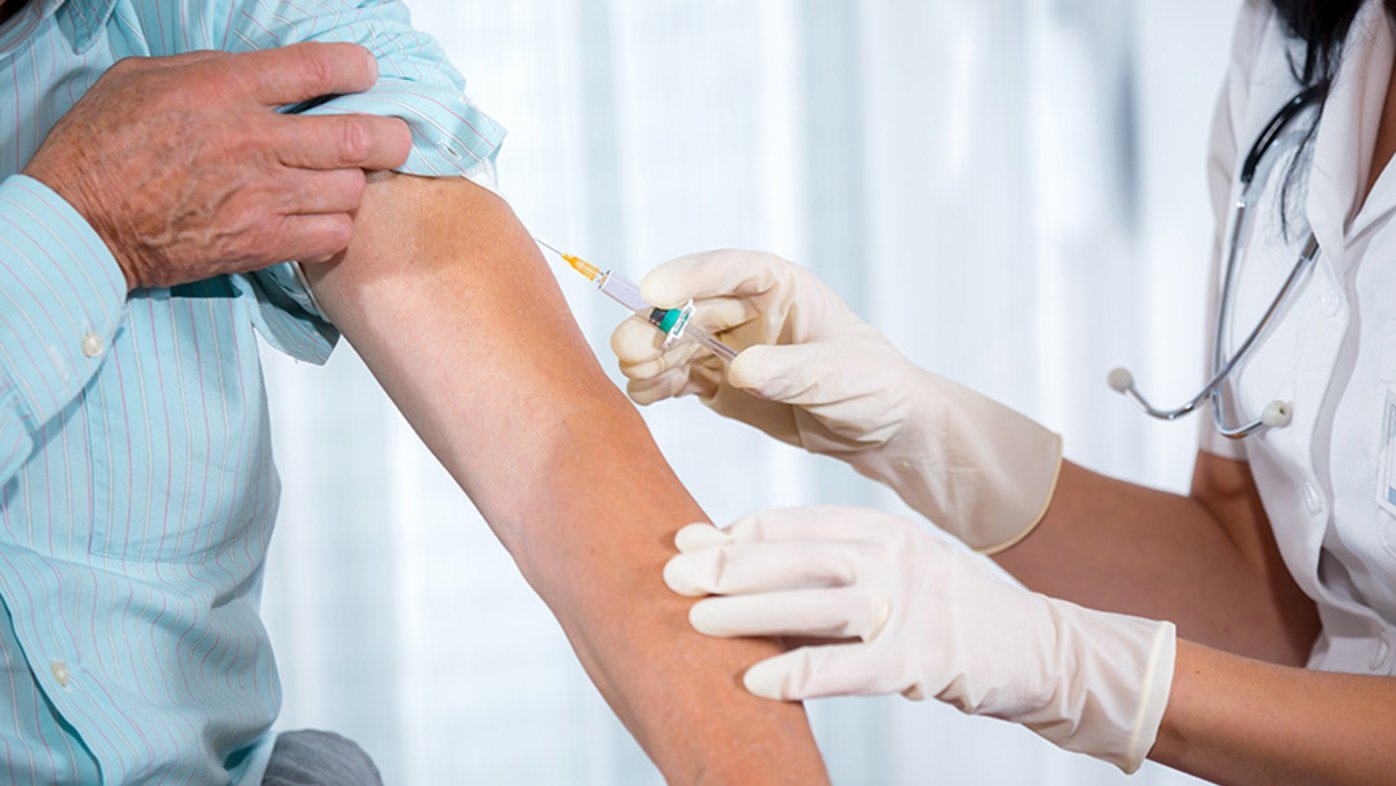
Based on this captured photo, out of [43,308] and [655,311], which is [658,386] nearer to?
[655,311]

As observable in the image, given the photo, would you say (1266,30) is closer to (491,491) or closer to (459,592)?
(491,491)

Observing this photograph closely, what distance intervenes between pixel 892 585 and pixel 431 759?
1716mm

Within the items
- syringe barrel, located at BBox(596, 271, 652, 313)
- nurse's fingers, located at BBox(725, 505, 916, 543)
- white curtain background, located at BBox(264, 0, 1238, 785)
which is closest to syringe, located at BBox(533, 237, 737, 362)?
syringe barrel, located at BBox(596, 271, 652, 313)

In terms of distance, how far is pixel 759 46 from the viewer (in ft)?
7.73

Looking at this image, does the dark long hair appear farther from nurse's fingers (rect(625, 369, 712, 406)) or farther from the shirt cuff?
the shirt cuff

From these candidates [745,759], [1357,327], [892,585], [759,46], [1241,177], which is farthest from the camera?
[759,46]

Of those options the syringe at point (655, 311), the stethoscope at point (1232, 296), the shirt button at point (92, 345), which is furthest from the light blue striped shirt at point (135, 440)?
the stethoscope at point (1232, 296)

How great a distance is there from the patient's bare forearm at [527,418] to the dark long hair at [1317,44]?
2.50 feet

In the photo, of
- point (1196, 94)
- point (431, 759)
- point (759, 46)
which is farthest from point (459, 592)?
point (1196, 94)

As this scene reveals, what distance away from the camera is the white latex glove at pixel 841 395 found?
123 centimetres

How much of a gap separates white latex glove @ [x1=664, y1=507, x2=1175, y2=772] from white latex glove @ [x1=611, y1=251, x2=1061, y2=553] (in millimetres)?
299

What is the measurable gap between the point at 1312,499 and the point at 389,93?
36.8 inches

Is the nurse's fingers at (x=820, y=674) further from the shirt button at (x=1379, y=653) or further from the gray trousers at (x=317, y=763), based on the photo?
the shirt button at (x=1379, y=653)

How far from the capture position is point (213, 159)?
925 millimetres
